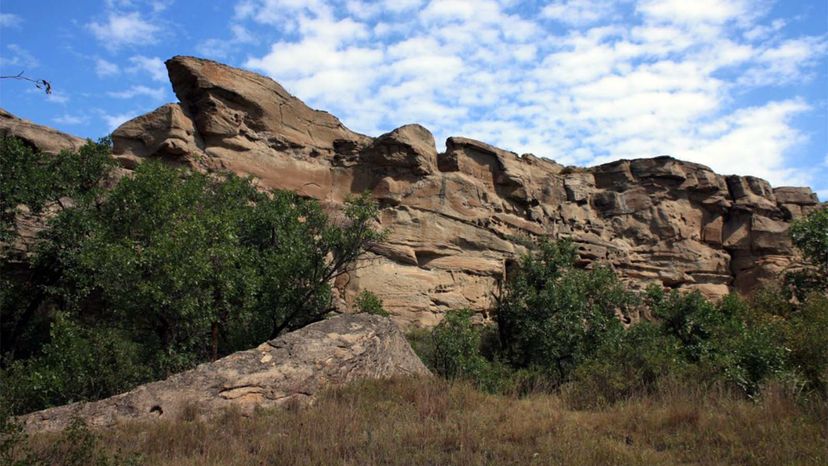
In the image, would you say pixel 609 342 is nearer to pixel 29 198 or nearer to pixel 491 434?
pixel 491 434

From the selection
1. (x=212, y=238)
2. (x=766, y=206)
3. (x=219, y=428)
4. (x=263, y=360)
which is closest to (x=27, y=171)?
(x=212, y=238)

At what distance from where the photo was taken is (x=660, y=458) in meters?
7.28

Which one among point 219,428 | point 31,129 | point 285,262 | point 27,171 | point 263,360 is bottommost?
point 219,428

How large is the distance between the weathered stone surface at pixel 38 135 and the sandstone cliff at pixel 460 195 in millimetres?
2182

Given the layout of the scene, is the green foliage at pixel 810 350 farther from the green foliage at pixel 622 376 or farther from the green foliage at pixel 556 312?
the green foliage at pixel 556 312

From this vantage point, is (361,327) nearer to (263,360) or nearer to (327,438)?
(263,360)

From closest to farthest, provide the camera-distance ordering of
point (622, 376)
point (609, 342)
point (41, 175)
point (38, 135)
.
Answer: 1. point (622, 376)
2. point (41, 175)
3. point (609, 342)
4. point (38, 135)

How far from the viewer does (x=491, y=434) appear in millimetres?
8125

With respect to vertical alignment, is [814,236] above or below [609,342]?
above

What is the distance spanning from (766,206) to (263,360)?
36130mm

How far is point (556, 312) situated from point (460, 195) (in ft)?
33.9

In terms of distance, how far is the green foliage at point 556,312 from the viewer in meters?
20.2

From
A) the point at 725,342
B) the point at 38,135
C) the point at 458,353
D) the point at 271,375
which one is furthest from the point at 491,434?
the point at 38,135

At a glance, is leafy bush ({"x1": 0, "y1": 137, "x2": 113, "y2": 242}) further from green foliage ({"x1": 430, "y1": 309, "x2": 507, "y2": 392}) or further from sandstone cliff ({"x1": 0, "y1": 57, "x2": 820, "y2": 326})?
green foliage ({"x1": 430, "y1": 309, "x2": 507, "y2": 392})
